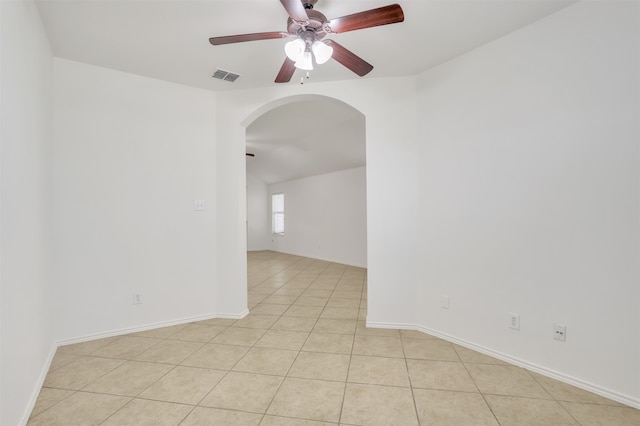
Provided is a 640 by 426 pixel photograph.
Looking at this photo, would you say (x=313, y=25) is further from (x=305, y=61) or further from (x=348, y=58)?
(x=348, y=58)

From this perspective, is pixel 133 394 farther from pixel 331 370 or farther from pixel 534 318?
pixel 534 318

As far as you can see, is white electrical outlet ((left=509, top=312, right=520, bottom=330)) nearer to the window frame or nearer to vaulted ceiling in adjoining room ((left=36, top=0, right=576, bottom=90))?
vaulted ceiling in adjoining room ((left=36, top=0, right=576, bottom=90))

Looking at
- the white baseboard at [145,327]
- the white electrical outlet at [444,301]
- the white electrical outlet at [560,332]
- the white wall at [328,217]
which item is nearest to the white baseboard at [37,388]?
the white baseboard at [145,327]

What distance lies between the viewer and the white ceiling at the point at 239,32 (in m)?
1.97

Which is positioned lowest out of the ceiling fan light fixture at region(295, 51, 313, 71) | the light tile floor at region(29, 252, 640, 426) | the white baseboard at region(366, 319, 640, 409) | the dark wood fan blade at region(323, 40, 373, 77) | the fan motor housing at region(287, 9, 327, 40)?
the light tile floor at region(29, 252, 640, 426)

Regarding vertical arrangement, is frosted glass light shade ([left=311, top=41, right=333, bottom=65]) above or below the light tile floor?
above

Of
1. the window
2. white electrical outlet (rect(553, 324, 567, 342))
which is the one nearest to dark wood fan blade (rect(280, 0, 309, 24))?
white electrical outlet (rect(553, 324, 567, 342))

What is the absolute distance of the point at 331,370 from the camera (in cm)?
219

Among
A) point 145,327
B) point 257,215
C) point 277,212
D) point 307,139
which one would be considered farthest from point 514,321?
point 257,215

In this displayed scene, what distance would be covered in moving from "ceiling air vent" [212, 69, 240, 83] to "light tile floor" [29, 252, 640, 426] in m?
2.57

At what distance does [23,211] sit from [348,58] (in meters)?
2.25

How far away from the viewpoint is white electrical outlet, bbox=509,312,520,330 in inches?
88.9

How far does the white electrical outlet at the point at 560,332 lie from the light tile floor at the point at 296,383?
0.98 ft

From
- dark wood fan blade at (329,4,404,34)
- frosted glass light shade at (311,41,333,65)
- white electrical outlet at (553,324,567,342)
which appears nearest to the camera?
dark wood fan blade at (329,4,404,34)
